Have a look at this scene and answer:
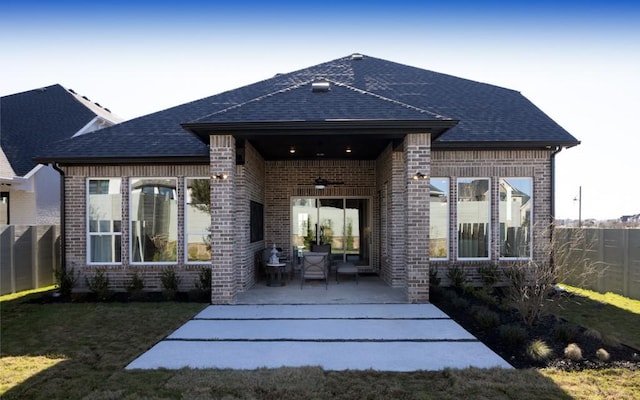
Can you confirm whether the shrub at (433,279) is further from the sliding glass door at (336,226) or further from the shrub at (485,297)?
the sliding glass door at (336,226)

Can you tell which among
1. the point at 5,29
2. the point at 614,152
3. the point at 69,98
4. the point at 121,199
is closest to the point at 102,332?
the point at 121,199

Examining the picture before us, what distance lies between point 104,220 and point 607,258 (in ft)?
40.4

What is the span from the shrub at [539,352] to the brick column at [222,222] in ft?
17.5

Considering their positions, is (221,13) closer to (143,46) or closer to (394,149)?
(143,46)

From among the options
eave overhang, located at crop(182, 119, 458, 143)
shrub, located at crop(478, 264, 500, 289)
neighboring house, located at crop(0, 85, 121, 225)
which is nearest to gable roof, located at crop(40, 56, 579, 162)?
eave overhang, located at crop(182, 119, 458, 143)

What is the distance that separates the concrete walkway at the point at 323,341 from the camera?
4973 millimetres

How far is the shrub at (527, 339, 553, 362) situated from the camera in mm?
5133

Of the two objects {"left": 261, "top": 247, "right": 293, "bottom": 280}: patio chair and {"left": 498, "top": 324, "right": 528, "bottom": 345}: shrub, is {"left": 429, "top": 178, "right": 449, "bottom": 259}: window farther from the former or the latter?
{"left": 498, "top": 324, "right": 528, "bottom": 345}: shrub

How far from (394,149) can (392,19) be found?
9.87 ft

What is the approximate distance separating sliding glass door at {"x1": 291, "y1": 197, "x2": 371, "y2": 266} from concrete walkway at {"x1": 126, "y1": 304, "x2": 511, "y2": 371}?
5160 millimetres

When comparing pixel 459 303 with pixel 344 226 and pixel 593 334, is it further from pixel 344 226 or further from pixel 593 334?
pixel 344 226

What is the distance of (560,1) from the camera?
6.88m

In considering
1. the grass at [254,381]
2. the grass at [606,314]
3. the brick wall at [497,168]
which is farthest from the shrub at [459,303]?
the grass at [254,381]

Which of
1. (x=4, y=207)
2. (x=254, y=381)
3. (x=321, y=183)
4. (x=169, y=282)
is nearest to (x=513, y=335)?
(x=254, y=381)
